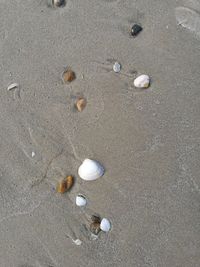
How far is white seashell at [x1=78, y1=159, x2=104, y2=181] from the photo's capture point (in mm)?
3443

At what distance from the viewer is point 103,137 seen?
360 centimetres

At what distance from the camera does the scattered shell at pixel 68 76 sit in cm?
370

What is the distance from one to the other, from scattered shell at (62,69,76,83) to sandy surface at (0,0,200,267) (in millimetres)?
44

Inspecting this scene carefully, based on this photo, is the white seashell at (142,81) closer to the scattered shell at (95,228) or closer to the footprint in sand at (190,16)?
the footprint in sand at (190,16)

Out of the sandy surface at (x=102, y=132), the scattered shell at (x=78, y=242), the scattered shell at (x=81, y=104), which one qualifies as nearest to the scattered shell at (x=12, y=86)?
the sandy surface at (x=102, y=132)

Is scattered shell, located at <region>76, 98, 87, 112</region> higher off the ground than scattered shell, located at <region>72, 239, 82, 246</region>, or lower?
higher

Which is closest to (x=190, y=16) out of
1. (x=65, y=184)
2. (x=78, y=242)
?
(x=65, y=184)

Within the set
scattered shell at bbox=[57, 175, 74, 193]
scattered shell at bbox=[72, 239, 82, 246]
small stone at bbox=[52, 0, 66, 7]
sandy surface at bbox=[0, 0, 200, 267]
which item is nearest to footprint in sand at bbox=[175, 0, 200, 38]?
sandy surface at bbox=[0, 0, 200, 267]

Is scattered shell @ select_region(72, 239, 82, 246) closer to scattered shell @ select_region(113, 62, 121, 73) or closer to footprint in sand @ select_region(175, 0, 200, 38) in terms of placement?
scattered shell @ select_region(113, 62, 121, 73)

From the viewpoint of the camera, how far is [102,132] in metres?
3.61

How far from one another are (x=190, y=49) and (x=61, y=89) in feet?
3.75

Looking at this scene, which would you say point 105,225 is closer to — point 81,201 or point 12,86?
point 81,201

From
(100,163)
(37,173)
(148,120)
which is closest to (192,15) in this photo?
(148,120)

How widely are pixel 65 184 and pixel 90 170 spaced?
0.83ft
